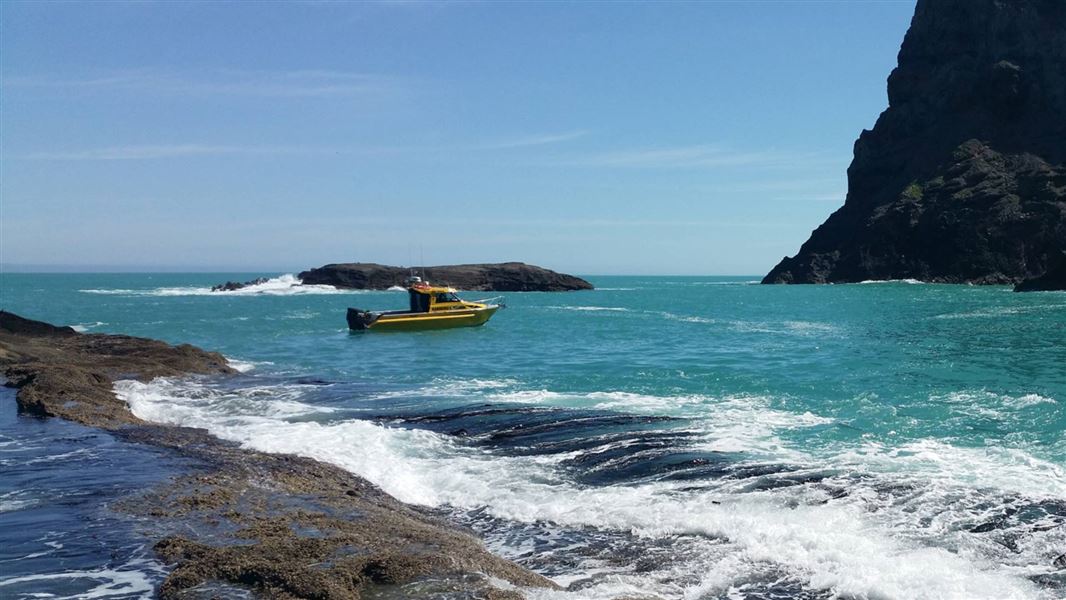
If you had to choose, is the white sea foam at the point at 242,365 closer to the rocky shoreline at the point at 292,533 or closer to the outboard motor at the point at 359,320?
the outboard motor at the point at 359,320

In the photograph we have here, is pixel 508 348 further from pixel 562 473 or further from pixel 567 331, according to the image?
pixel 562 473

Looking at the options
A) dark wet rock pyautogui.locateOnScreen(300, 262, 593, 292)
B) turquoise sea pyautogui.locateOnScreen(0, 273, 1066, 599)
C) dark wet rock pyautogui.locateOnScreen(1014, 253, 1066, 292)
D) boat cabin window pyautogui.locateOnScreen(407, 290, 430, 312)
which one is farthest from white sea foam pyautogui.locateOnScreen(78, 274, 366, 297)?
turquoise sea pyautogui.locateOnScreen(0, 273, 1066, 599)

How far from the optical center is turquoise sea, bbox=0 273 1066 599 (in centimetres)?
860

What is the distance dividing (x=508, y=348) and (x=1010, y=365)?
61.6 ft

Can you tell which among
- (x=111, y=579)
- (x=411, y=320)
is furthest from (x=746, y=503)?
(x=411, y=320)

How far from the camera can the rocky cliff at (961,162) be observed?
96.5 metres

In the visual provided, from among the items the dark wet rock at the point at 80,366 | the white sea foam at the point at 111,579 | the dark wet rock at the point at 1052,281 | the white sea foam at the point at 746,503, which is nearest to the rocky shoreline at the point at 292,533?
the white sea foam at the point at 111,579

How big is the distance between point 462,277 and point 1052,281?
70.5 m

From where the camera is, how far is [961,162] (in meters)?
107

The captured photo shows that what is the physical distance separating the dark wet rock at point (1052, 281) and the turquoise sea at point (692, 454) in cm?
4301

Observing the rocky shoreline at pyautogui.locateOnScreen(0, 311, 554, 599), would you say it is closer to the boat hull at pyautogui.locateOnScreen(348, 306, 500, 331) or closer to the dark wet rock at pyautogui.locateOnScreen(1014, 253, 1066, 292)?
the boat hull at pyautogui.locateOnScreen(348, 306, 500, 331)

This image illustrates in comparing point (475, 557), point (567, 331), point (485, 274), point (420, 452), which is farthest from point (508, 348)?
point (485, 274)

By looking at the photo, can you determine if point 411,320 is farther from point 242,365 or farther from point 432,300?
point 242,365

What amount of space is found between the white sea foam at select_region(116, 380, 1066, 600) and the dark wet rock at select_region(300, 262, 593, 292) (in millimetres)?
100609
